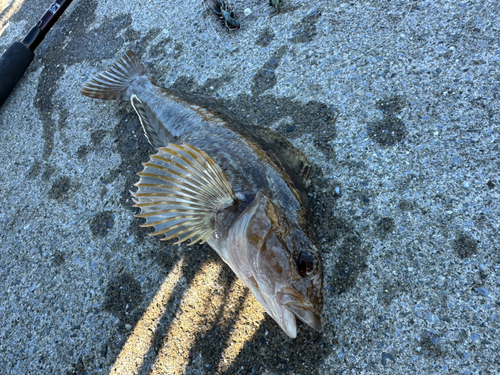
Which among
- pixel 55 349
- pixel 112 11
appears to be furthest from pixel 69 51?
pixel 55 349

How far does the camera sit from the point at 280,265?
5.32 ft

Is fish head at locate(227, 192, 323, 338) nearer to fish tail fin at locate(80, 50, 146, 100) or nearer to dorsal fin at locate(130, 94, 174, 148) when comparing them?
dorsal fin at locate(130, 94, 174, 148)

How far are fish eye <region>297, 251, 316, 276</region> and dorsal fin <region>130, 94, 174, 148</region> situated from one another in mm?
1678

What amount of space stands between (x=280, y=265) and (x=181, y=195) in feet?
2.99

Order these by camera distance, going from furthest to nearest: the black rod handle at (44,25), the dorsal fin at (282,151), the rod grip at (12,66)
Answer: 1. the black rod handle at (44,25)
2. the rod grip at (12,66)
3. the dorsal fin at (282,151)

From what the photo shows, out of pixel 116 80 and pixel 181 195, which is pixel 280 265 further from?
pixel 116 80

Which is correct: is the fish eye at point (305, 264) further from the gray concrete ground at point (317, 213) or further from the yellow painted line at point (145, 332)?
the yellow painted line at point (145, 332)

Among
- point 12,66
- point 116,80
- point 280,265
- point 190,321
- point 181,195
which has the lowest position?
point 190,321

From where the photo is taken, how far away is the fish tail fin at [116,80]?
3.64 meters

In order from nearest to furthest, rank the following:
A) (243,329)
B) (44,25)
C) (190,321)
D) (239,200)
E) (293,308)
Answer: (293,308) < (239,200) < (243,329) < (190,321) < (44,25)

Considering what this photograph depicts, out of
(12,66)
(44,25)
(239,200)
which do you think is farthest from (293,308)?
(44,25)

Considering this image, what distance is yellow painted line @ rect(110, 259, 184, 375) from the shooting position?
2.32 m

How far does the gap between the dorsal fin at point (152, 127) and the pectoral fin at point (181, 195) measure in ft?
2.10

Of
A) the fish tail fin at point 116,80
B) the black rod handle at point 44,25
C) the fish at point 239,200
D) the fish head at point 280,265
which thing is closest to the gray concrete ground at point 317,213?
the fish tail fin at point 116,80
